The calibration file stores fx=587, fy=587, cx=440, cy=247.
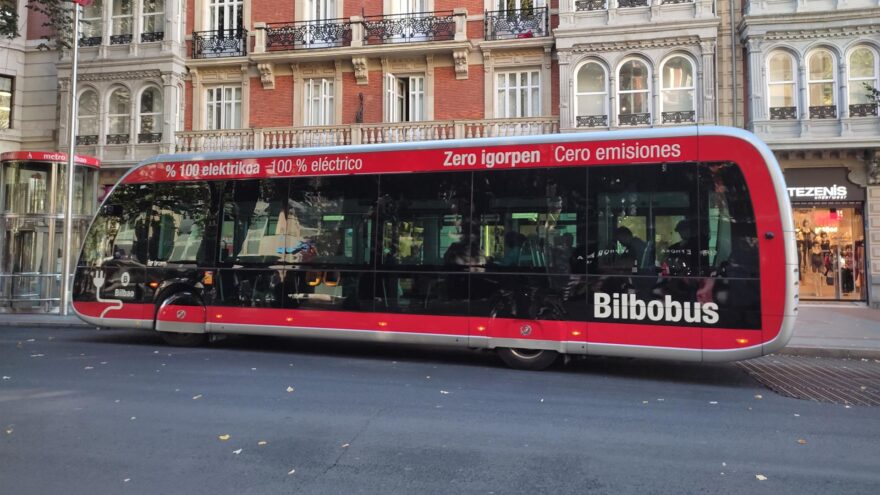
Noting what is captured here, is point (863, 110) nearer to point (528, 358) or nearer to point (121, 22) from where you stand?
point (528, 358)

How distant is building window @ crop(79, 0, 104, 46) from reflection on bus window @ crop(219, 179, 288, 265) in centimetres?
1662

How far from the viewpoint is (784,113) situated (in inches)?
675

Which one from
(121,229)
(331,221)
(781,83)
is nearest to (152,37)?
(121,229)

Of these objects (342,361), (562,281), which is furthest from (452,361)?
(562,281)

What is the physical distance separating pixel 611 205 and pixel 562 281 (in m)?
1.20

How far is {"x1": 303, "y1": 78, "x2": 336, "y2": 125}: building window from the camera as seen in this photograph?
20.7 metres

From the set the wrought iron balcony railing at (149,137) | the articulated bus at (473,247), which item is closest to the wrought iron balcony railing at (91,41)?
the wrought iron balcony railing at (149,137)

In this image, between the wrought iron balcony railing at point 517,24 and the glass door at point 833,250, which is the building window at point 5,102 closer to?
the wrought iron balcony railing at point 517,24

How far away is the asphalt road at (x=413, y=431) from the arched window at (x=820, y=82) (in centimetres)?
1221

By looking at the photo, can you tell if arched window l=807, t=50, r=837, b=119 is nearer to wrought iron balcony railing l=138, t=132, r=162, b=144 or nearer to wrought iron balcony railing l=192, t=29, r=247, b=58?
wrought iron balcony railing l=192, t=29, r=247, b=58

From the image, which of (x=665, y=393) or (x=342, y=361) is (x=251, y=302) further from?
(x=665, y=393)

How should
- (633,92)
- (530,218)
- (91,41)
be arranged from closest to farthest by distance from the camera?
1. (530,218)
2. (633,92)
3. (91,41)

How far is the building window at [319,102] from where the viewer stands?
20688 millimetres

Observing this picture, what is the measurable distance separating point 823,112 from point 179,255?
1739cm
